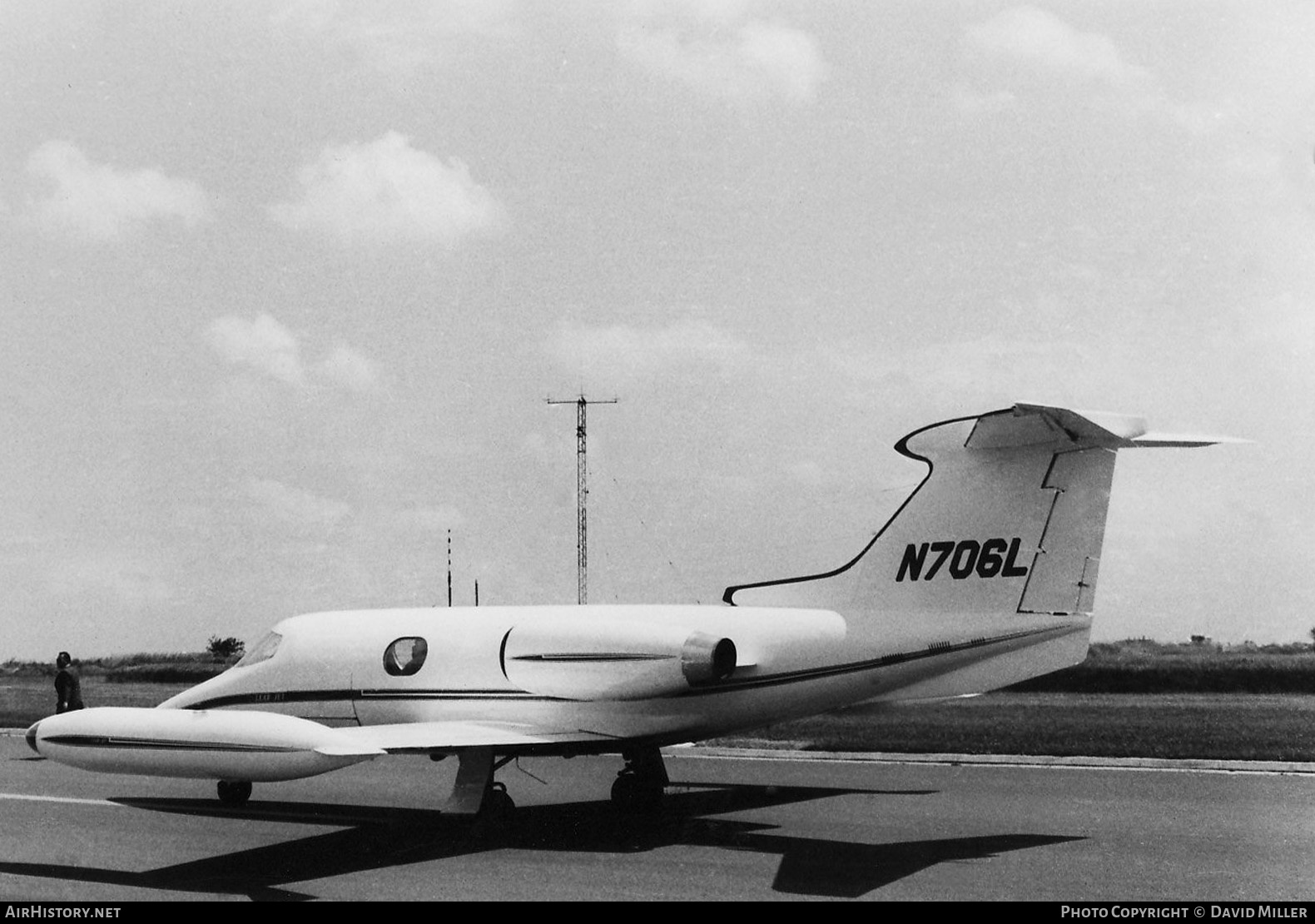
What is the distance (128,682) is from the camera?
5462 centimetres

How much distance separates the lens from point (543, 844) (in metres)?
13.5

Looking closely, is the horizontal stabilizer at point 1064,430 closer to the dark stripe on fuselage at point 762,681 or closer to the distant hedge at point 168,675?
the dark stripe on fuselage at point 762,681

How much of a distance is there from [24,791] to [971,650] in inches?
523

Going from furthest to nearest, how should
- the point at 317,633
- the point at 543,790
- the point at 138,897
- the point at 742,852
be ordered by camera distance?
1. the point at 543,790
2. the point at 317,633
3. the point at 742,852
4. the point at 138,897

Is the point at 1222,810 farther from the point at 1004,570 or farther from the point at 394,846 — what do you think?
the point at 394,846

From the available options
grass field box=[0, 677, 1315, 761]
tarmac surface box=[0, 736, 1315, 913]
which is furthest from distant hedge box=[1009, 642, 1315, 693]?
tarmac surface box=[0, 736, 1315, 913]

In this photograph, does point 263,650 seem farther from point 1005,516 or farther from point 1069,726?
point 1069,726

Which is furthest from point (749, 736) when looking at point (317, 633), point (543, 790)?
point (317, 633)

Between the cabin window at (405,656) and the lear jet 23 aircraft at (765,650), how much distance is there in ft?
0.25

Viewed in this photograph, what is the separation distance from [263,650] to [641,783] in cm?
527

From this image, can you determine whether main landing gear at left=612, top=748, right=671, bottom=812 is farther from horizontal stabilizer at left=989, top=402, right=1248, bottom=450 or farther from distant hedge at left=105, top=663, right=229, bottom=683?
distant hedge at left=105, top=663, right=229, bottom=683

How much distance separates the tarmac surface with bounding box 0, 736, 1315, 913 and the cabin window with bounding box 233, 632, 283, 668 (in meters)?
1.82

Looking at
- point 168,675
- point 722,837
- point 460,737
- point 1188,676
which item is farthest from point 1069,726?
point 168,675

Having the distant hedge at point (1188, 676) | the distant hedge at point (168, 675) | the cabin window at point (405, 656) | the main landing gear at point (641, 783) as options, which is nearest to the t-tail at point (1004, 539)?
the main landing gear at point (641, 783)
